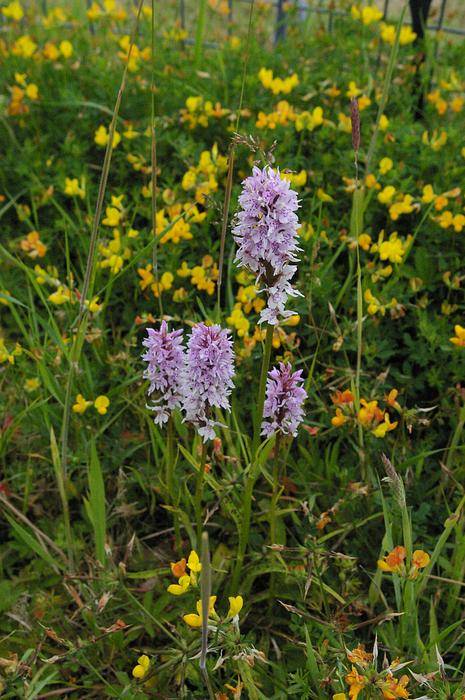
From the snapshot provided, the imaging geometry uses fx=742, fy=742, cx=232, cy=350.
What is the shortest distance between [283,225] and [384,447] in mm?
1064

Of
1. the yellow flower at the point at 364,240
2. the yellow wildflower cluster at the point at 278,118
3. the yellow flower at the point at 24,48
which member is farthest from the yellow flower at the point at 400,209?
the yellow flower at the point at 24,48

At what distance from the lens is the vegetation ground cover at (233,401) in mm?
1677

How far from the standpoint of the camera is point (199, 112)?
320 centimetres

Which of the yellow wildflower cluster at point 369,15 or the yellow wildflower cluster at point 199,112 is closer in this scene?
the yellow wildflower cluster at point 199,112

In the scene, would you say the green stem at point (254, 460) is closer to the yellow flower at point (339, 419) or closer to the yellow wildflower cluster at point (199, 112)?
the yellow flower at point (339, 419)

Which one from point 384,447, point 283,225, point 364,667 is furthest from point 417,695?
point 283,225

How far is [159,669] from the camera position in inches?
64.2

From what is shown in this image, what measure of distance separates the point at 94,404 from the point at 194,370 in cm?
78

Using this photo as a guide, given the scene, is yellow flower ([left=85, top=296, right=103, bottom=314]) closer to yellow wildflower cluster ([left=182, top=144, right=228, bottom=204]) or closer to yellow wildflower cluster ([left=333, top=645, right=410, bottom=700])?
yellow wildflower cluster ([left=182, top=144, right=228, bottom=204])

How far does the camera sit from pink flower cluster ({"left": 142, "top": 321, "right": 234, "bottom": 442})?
143cm

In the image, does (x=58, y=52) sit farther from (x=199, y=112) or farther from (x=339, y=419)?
(x=339, y=419)

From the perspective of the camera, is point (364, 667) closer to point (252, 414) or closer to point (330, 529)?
point (330, 529)

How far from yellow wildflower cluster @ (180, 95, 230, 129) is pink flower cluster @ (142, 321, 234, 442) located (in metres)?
1.72

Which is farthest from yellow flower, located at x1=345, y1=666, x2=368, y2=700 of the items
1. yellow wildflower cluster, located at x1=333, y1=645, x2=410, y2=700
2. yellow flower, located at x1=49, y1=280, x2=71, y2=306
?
yellow flower, located at x1=49, y1=280, x2=71, y2=306
